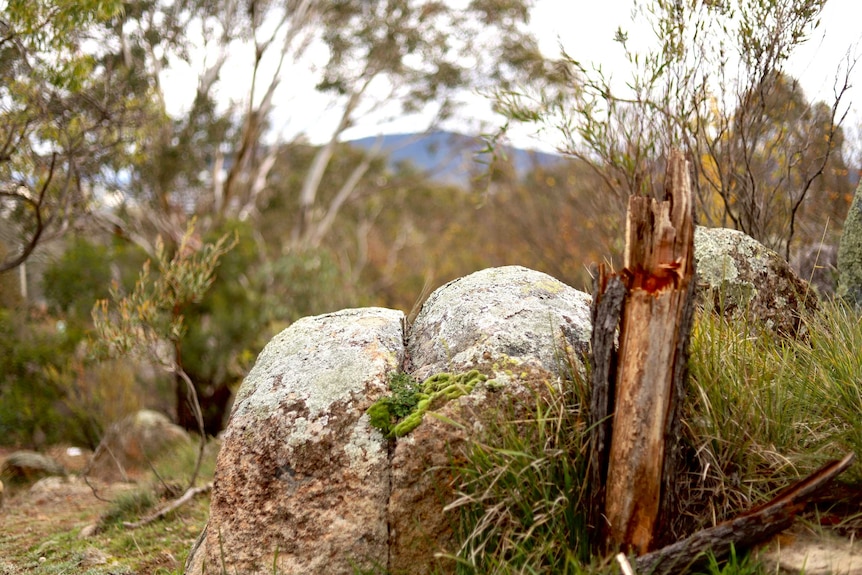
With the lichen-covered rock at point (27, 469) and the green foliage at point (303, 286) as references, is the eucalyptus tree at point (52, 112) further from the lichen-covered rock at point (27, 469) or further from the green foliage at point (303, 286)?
the green foliage at point (303, 286)

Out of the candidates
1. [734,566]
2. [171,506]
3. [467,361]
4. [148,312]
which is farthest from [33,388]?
[734,566]

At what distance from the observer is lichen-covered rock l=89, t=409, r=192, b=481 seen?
33.1 ft

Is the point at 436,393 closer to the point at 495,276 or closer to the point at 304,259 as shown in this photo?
the point at 495,276

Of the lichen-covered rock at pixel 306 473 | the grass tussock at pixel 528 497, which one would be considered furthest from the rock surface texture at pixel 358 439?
the grass tussock at pixel 528 497

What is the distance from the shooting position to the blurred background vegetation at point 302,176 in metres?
5.86

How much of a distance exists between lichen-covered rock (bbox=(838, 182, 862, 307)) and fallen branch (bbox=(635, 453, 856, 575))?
240cm

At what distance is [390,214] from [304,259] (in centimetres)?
1127

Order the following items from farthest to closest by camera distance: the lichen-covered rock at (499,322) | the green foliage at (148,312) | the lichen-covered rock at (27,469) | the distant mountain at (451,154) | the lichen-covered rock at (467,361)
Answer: the distant mountain at (451,154) < the lichen-covered rock at (27,469) < the green foliage at (148,312) < the lichen-covered rock at (499,322) < the lichen-covered rock at (467,361)

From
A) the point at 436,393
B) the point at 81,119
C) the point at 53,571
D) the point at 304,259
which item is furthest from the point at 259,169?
the point at 436,393

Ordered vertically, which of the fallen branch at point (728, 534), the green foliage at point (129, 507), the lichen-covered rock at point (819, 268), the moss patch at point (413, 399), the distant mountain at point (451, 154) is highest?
the distant mountain at point (451, 154)

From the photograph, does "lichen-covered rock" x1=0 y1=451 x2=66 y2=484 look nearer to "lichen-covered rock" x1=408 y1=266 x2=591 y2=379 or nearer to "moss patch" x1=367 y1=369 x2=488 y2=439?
"lichen-covered rock" x1=408 y1=266 x2=591 y2=379

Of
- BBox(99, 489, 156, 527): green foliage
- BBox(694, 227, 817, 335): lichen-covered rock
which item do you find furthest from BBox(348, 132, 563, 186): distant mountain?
BBox(694, 227, 817, 335): lichen-covered rock

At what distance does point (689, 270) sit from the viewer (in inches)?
117

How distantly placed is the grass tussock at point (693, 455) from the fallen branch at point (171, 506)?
3.16m
